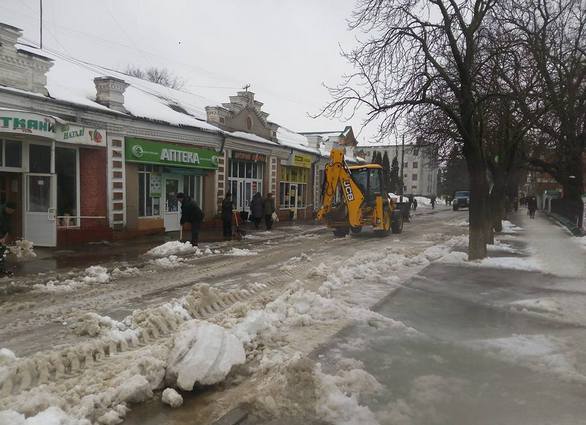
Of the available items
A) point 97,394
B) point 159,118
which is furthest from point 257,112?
point 97,394

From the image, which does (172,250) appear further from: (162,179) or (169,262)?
(162,179)

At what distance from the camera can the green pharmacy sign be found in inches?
648

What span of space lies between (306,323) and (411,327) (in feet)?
4.48

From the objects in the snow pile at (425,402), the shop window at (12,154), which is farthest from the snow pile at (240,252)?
the snow pile at (425,402)

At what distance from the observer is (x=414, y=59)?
1230 centimetres

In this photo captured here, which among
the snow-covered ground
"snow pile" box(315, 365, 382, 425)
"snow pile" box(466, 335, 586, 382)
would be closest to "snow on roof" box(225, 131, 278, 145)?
the snow-covered ground

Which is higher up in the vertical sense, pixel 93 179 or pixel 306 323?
pixel 93 179

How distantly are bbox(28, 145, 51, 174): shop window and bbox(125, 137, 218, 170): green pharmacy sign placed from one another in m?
2.72

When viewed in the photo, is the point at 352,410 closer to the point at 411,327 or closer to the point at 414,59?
the point at 411,327

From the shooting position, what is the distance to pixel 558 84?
65.0 ft

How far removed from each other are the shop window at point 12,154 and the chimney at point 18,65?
1.52 metres

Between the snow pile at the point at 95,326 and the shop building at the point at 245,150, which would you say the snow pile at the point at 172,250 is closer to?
the snow pile at the point at 95,326

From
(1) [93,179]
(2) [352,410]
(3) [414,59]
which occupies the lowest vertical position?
(2) [352,410]

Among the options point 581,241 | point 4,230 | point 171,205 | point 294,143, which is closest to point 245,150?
point 171,205
